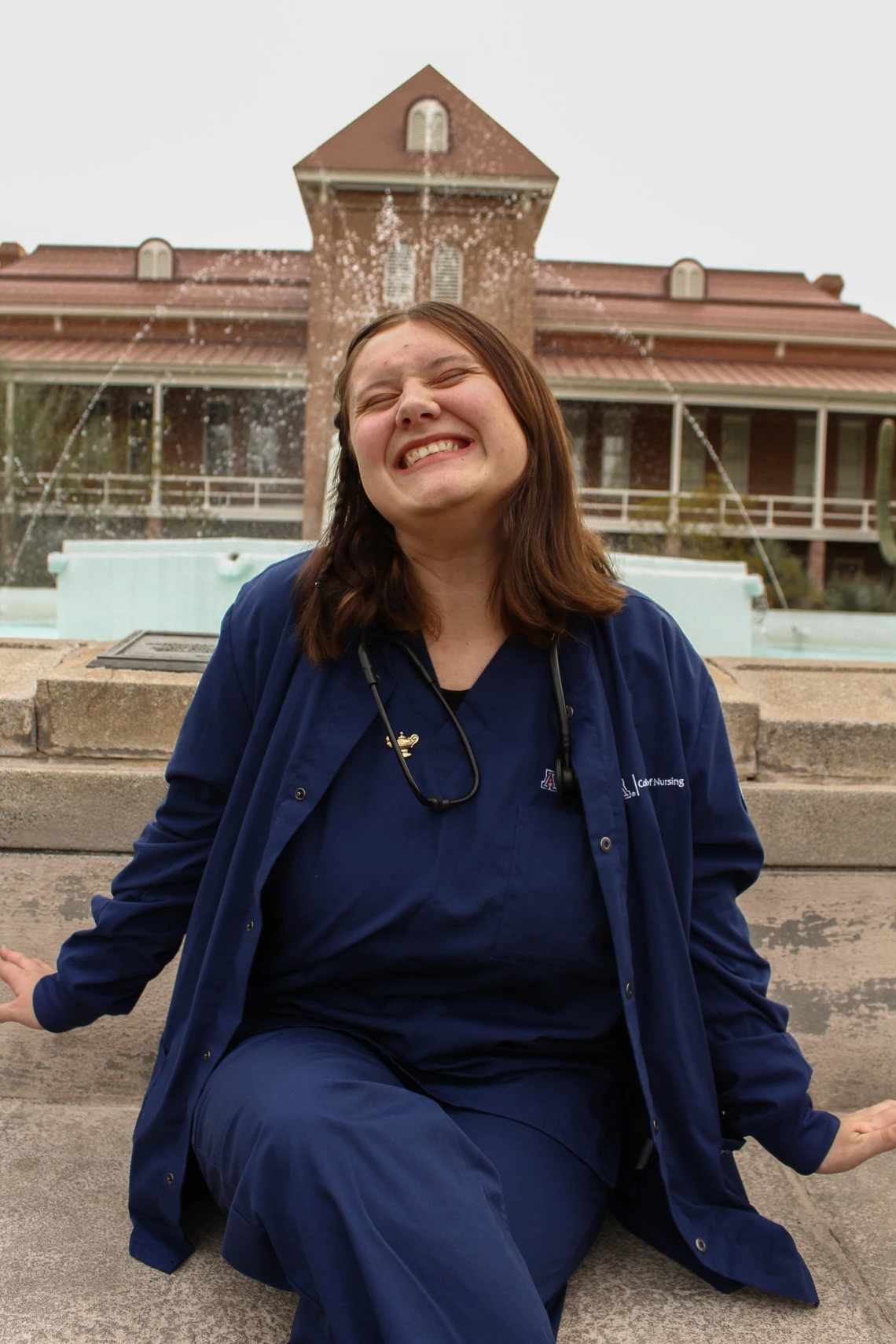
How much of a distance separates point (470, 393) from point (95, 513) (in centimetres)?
1701

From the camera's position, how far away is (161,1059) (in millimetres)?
1857

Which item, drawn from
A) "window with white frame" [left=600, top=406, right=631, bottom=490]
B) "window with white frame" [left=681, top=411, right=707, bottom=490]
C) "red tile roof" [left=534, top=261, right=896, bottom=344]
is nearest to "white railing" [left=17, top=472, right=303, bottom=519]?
"window with white frame" [left=600, top=406, right=631, bottom=490]

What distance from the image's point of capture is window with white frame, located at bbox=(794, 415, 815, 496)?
2264 cm

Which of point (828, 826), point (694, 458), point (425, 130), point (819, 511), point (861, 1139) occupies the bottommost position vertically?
point (861, 1139)

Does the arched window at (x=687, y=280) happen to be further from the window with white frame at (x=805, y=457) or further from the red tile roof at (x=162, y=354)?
the red tile roof at (x=162, y=354)

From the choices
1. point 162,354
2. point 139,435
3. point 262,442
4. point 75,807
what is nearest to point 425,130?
point 162,354

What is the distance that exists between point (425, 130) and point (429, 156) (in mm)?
528

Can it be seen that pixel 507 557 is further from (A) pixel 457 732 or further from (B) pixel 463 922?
(B) pixel 463 922

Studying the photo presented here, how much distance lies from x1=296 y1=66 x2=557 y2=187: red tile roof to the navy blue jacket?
19413 millimetres

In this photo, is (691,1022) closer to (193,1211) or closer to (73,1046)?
(193,1211)

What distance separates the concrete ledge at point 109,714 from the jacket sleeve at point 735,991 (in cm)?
123

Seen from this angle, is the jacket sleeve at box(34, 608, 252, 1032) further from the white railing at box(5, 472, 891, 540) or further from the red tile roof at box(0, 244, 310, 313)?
the red tile roof at box(0, 244, 310, 313)

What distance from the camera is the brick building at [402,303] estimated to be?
19406mm

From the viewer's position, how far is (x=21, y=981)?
1959 millimetres
